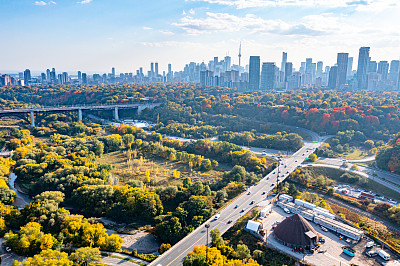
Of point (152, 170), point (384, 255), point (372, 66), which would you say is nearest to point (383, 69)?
point (372, 66)

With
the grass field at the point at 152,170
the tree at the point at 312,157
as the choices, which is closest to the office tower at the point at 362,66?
the tree at the point at 312,157

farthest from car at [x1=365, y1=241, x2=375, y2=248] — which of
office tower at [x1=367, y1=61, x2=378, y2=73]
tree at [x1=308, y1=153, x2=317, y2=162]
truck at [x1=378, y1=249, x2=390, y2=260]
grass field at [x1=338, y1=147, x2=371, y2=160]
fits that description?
office tower at [x1=367, y1=61, x2=378, y2=73]

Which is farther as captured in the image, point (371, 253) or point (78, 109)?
point (78, 109)

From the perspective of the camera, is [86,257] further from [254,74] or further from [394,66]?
[394,66]

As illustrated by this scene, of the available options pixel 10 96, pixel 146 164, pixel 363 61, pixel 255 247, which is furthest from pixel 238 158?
pixel 363 61

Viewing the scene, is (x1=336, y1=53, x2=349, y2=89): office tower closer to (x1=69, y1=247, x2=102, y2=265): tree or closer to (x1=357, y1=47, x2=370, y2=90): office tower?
(x1=357, y1=47, x2=370, y2=90): office tower

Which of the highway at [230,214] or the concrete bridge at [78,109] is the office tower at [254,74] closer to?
the concrete bridge at [78,109]
